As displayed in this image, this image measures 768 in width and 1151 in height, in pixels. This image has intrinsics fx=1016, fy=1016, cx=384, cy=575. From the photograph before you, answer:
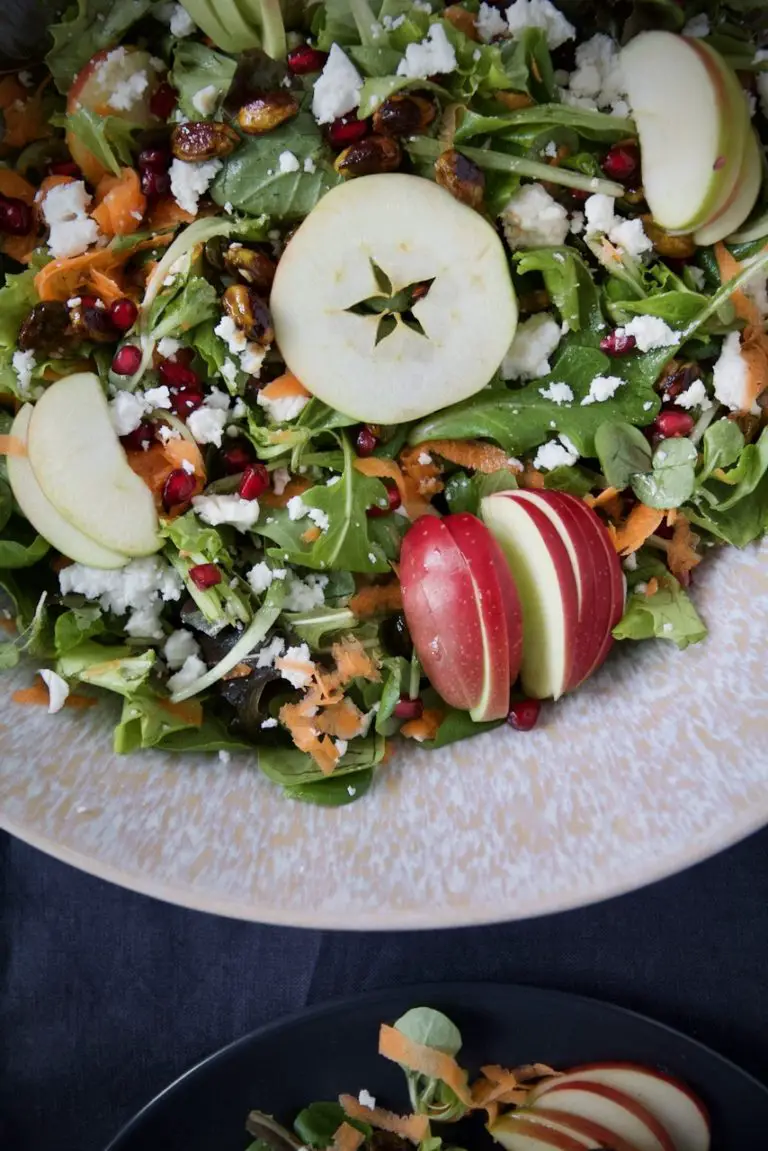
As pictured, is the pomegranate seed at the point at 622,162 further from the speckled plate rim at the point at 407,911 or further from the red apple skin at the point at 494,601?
the speckled plate rim at the point at 407,911

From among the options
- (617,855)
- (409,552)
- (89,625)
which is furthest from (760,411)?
(89,625)

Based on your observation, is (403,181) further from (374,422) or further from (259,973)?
(259,973)

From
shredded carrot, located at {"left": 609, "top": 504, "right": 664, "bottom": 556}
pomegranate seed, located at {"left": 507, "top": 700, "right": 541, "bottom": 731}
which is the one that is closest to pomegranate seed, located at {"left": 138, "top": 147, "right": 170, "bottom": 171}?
shredded carrot, located at {"left": 609, "top": 504, "right": 664, "bottom": 556}

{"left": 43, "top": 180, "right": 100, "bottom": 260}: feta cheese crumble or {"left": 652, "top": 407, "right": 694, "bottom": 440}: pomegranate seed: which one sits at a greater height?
{"left": 43, "top": 180, "right": 100, "bottom": 260}: feta cheese crumble

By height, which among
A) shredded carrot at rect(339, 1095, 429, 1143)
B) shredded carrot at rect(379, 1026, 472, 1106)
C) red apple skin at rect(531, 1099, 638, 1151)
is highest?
shredded carrot at rect(379, 1026, 472, 1106)

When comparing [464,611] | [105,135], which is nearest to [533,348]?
[464,611]

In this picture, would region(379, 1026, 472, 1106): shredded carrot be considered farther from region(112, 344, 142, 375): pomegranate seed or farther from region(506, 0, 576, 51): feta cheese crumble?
region(506, 0, 576, 51): feta cheese crumble

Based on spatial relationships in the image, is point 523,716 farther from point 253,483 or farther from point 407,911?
point 253,483
